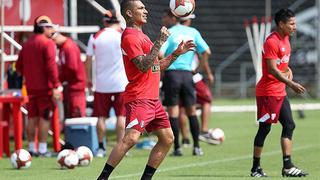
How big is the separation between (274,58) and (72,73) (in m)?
4.92

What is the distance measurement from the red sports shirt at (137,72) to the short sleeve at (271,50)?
6.67ft

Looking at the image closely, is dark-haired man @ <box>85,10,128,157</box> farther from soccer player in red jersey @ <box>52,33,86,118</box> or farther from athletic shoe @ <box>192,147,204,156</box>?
athletic shoe @ <box>192,147,204,156</box>

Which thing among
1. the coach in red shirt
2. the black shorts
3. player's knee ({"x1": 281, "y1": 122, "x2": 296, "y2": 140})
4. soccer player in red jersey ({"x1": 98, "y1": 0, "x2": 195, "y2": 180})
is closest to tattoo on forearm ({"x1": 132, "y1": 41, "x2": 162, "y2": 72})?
soccer player in red jersey ({"x1": 98, "y1": 0, "x2": 195, "y2": 180})

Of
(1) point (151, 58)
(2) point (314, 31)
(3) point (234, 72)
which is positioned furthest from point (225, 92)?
(1) point (151, 58)

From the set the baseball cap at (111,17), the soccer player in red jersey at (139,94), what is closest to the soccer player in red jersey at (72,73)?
the baseball cap at (111,17)

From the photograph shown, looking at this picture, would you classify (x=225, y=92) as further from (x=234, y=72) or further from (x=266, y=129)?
(x=266, y=129)

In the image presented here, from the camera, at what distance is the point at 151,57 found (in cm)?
977

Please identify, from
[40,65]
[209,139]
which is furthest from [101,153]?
[209,139]

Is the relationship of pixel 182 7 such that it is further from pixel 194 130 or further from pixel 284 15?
pixel 194 130

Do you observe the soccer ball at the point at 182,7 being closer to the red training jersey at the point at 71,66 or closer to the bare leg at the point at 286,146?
the bare leg at the point at 286,146

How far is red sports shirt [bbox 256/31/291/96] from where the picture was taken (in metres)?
11.7

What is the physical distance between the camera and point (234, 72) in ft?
113

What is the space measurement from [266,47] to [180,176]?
1.86 m

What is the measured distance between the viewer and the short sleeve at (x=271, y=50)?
11688 mm
